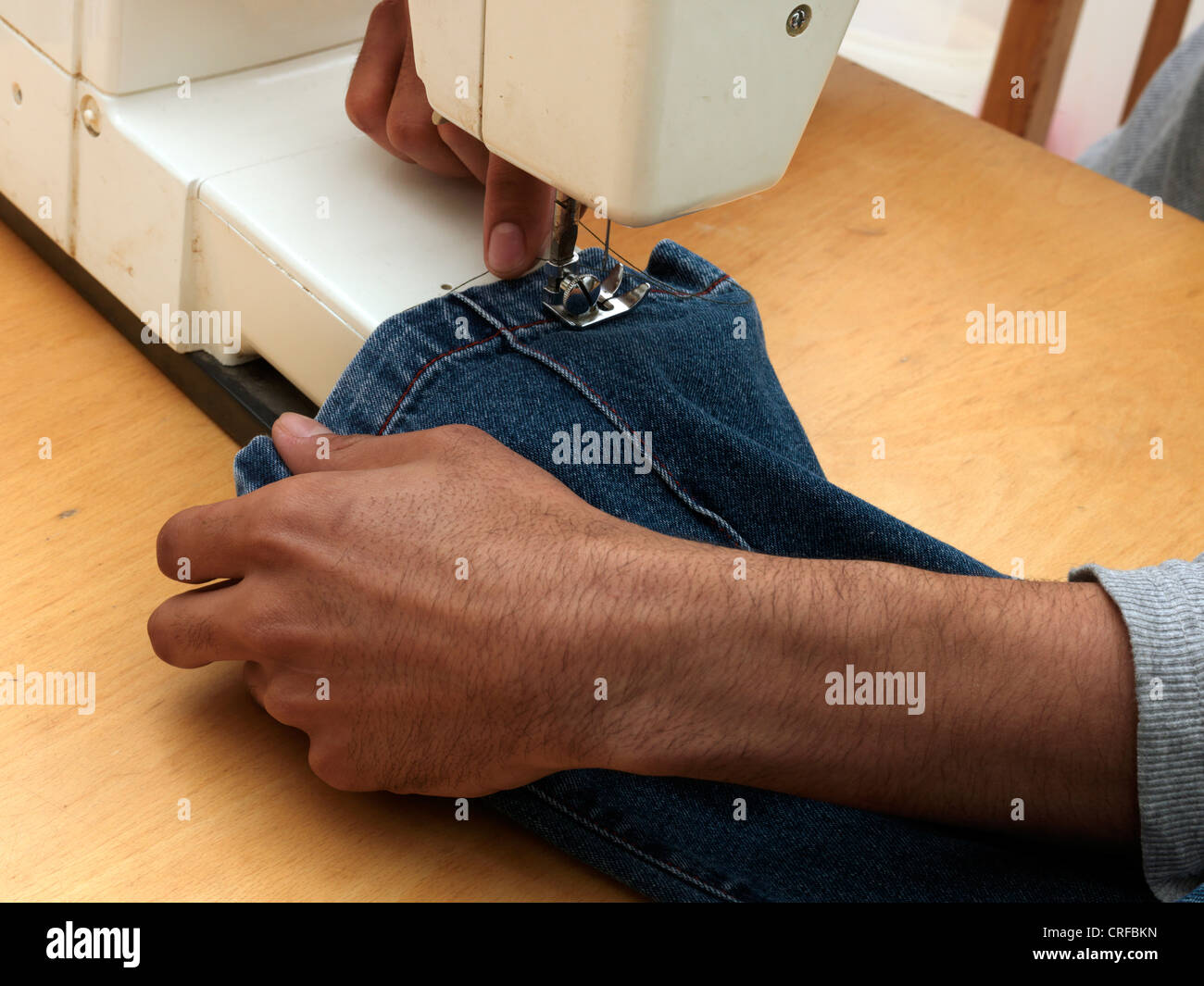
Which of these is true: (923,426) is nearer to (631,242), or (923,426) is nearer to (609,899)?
(631,242)

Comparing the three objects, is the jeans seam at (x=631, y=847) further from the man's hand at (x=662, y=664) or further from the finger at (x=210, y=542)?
the finger at (x=210, y=542)

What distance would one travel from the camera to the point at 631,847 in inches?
27.1

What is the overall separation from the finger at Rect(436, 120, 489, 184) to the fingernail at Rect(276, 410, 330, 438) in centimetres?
24

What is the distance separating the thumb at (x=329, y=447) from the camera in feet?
2.45

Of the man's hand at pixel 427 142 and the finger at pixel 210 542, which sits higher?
the man's hand at pixel 427 142

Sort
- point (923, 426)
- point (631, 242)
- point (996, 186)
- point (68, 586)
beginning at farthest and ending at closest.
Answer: point (996, 186)
point (631, 242)
point (923, 426)
point (68, 586)

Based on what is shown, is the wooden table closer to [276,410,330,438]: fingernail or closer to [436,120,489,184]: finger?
[276,410,330,438]: fingernail

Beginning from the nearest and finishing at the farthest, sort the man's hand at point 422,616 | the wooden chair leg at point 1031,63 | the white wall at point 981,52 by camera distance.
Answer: the man's hand at point 422,616 < the wooden chair leg at point 1031,63 < the white wall at point 981,52

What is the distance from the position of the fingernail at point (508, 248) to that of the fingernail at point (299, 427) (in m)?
0.17

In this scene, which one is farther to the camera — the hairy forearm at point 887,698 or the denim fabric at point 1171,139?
the denim fabric at point 1171,139

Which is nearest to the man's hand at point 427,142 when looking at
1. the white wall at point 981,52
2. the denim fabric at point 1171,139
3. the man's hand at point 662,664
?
the man's hand at point 662,664
